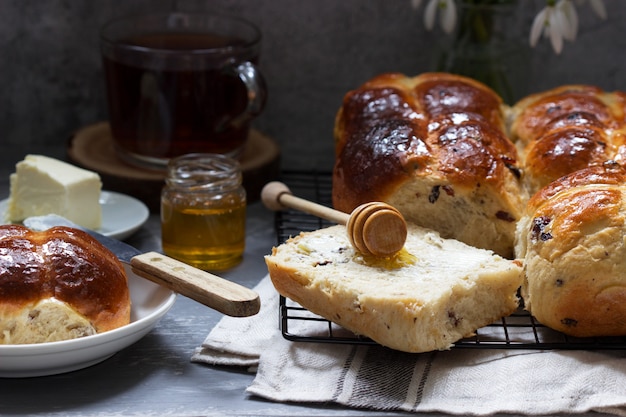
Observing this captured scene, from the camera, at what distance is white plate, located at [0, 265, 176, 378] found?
4.88 ft

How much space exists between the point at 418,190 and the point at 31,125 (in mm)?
1529

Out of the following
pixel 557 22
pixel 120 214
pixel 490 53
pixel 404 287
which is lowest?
pixel 120 214

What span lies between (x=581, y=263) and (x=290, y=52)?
1472 millimetres

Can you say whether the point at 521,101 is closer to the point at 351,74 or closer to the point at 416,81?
the point at 416,81

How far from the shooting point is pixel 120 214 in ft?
7.70

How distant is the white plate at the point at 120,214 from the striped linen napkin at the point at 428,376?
59 cm

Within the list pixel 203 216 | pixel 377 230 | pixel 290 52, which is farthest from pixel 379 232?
pixel 290 52

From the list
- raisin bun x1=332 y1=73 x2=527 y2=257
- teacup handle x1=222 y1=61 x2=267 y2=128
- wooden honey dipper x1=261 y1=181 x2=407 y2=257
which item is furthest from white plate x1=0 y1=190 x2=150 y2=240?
wooden honey dipper x1=261 y1=181 x2=407 y2=257

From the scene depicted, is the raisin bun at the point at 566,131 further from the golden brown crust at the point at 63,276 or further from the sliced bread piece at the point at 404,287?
the golden brown crust at the point at 63,276

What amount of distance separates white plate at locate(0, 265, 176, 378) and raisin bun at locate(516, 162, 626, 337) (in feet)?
2.38

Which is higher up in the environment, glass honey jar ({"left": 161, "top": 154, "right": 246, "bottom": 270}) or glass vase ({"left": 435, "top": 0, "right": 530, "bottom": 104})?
glass vase ({"left": 435, "top": 0, "right": 530, "bottom": 104})

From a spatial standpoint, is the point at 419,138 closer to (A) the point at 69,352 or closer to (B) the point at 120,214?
(B) the point at 120,214

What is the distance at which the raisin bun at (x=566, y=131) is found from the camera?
201 centimetres

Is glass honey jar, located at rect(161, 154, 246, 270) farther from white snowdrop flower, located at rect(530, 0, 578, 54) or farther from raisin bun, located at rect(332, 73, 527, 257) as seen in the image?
white snowdrop flower, located at rect(530, 0, 578, 54)
